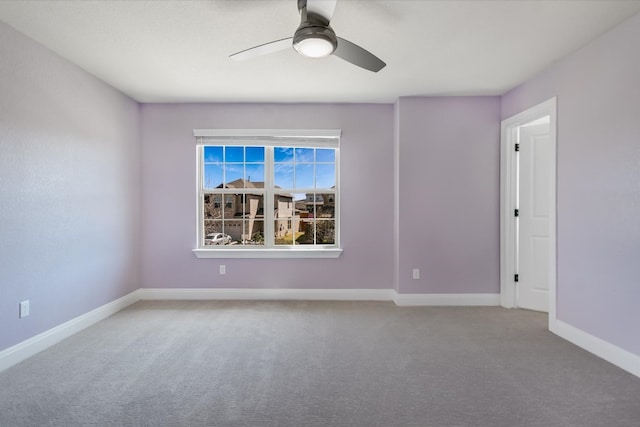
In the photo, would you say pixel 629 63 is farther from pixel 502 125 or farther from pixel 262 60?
pixel 262 60

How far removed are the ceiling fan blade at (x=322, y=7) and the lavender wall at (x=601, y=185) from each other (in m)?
2.17

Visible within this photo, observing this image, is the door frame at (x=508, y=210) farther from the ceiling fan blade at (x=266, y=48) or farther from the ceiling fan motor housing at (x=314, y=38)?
the ceiling fan blade at (x=266, y=48)

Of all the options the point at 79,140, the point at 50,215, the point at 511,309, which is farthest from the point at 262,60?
the point at 511,309

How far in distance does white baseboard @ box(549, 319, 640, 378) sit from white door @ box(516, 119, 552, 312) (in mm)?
717

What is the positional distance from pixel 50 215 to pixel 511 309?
4661mm

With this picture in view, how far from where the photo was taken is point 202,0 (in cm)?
209

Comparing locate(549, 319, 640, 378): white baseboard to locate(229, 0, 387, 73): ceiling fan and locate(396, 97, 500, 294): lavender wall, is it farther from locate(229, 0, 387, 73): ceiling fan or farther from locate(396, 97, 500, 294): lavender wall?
locate(229, 0, 387, 73): ceiling fan

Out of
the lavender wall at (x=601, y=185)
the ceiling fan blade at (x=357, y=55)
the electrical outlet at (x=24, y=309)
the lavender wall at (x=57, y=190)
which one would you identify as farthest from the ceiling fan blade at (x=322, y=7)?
the electrical outlet at (x=24, y=309)

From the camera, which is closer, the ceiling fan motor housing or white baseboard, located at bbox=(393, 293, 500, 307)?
the ceiling fan motor housing

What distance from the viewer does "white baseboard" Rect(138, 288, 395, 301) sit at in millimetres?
4125

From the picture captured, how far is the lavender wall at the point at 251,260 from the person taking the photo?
4.13m

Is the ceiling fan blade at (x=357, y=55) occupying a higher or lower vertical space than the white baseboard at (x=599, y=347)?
higher

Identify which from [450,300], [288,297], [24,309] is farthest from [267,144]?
[450,300]

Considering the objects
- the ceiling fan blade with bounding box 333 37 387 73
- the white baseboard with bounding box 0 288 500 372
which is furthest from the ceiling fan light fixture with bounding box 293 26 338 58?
the white baseboard with bounding box 0 288 500 372
